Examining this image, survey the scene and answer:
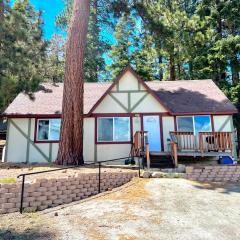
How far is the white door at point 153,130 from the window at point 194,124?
1202 millimetres

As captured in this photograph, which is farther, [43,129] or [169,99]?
[169,99]

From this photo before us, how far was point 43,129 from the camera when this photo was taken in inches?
597

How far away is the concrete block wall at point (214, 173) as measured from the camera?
10562mm

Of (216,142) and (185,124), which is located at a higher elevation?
(185,124)

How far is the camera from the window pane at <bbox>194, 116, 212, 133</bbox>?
14742 millimetres

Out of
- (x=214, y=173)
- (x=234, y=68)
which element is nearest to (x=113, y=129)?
(x=214, y=173)

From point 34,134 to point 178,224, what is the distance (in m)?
11.0

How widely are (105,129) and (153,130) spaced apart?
260 centimetres

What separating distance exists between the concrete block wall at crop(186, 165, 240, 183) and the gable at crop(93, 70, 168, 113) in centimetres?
496

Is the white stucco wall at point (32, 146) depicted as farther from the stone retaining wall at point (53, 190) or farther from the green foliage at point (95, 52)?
the green foliage at point (95, 52)

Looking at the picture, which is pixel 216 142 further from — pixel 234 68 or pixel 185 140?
pixel 234 68

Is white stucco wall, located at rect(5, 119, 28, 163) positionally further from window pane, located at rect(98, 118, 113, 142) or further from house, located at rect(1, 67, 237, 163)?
window pane, located at rect(98, 118, 113, 142)

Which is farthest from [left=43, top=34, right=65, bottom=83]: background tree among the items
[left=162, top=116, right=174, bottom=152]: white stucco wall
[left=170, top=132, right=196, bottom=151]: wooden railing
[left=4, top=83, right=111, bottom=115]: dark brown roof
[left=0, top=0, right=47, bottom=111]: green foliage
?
[left=170, top=132, right=196, bottom=151]: wooden railing

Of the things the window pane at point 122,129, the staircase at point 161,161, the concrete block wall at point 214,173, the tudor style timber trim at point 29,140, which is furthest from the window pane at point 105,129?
the concrete block wall at point 214,173
